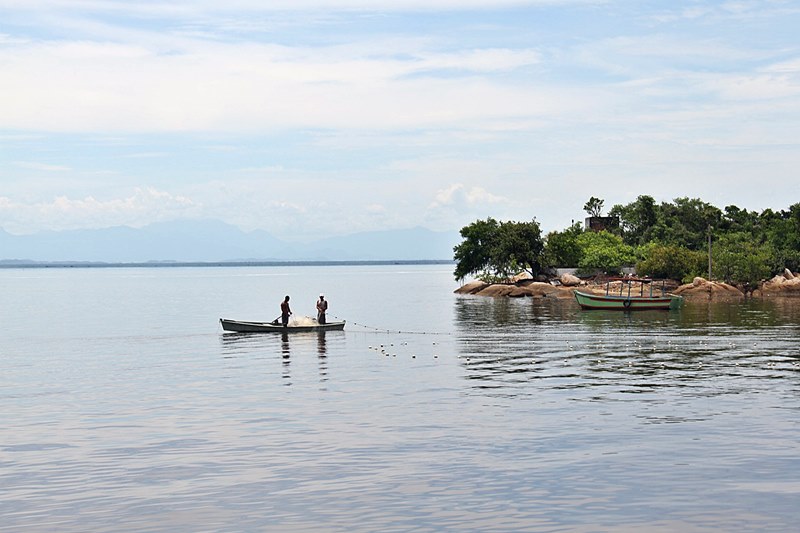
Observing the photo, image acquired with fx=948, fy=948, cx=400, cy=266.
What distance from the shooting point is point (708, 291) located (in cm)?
12181

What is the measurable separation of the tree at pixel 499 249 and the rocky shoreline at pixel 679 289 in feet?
11.0

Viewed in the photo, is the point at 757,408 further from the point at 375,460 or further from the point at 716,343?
the point at 716,343

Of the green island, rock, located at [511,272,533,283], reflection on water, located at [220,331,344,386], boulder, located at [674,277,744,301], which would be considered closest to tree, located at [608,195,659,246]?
the green island

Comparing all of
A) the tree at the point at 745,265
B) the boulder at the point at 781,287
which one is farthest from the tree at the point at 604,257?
the boulder at the point at 781,287

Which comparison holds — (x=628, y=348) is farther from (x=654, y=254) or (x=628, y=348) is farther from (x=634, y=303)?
(x=654, y=254)

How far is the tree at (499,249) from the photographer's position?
143875mm

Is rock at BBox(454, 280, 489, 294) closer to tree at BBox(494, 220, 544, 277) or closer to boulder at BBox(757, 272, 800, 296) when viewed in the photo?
tree at BBox(494, 220, 544, 277)

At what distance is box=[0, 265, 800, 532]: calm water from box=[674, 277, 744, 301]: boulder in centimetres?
6686

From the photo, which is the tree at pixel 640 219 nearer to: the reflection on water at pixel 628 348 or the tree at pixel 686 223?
the tree at pixel 686 223

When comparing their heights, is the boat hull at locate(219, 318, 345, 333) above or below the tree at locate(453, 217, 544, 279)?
below

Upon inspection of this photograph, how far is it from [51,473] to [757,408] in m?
21.5

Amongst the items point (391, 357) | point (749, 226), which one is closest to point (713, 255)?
point (749, 226)

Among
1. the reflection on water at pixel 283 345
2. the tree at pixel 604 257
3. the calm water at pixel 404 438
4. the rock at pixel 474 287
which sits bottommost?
the calm water at pixel 404 438

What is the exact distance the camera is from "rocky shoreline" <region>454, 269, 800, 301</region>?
121750mm
